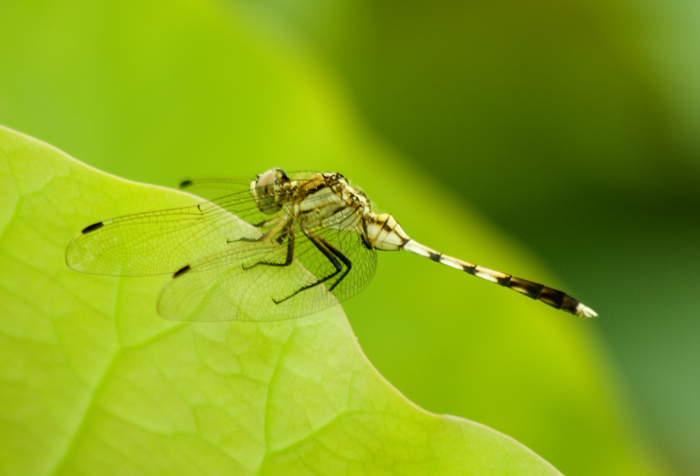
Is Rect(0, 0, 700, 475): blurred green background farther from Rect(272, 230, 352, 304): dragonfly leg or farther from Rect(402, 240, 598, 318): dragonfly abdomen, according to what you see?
Rect(272, 230, 352, 304): dragonfly leg

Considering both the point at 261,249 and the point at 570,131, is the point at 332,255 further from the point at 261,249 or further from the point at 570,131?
the point at 570,131

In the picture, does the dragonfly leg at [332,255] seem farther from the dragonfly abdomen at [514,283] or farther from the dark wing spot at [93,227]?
the dark wing spot at [93,227]

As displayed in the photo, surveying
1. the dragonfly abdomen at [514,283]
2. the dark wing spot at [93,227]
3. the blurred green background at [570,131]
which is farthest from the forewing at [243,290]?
the blurred green background at [570,131]

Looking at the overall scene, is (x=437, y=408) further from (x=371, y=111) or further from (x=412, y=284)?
(x=371, y=111)

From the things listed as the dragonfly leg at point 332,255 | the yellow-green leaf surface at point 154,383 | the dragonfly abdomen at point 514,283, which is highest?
the dragonfly abdomen at point 514,283

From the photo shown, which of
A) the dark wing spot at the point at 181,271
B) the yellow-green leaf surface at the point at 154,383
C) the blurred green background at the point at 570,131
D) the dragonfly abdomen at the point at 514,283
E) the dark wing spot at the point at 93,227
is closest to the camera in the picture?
the yellow-green leaf surface at the point at 154,383

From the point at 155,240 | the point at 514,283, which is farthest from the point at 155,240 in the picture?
the point at 514,283

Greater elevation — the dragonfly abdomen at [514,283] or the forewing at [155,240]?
the dragonfly abdomen at [514,283]

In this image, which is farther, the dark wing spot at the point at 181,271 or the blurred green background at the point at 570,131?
the blurred green background at the point at 570,131
